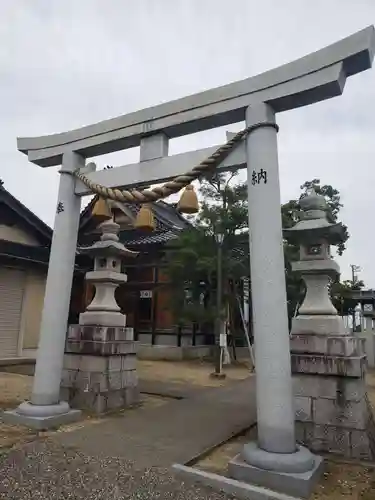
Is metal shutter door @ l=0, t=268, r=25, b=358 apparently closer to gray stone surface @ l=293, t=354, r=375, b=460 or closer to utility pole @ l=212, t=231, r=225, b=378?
utility pole @ l=212, t=231, r=225, b=378

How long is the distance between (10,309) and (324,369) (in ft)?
38.2

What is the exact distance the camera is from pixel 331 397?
4684 millimetres

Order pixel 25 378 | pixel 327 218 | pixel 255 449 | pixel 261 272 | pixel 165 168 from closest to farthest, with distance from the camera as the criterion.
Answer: pixel 255 449 < pixel 261 272 < pixel 165 168 < pixel 327 218 < pixel 25 378

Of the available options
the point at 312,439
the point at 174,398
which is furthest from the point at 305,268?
the point at 174,398

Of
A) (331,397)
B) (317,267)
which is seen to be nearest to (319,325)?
(317,267)

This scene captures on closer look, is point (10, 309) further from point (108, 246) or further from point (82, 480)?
point (82, 480)

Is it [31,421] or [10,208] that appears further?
[10,208]

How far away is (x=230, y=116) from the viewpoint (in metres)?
4.84

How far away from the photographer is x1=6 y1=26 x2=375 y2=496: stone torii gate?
3.87m

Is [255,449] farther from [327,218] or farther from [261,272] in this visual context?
[327,218]

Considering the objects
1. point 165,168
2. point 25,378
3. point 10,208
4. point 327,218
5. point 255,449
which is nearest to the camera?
point 255,449

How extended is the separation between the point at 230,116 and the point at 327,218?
211cm

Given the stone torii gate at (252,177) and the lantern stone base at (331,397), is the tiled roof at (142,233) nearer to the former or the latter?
the stone torii gate at (252,177)

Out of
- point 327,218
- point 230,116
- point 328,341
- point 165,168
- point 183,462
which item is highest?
point 230,116
